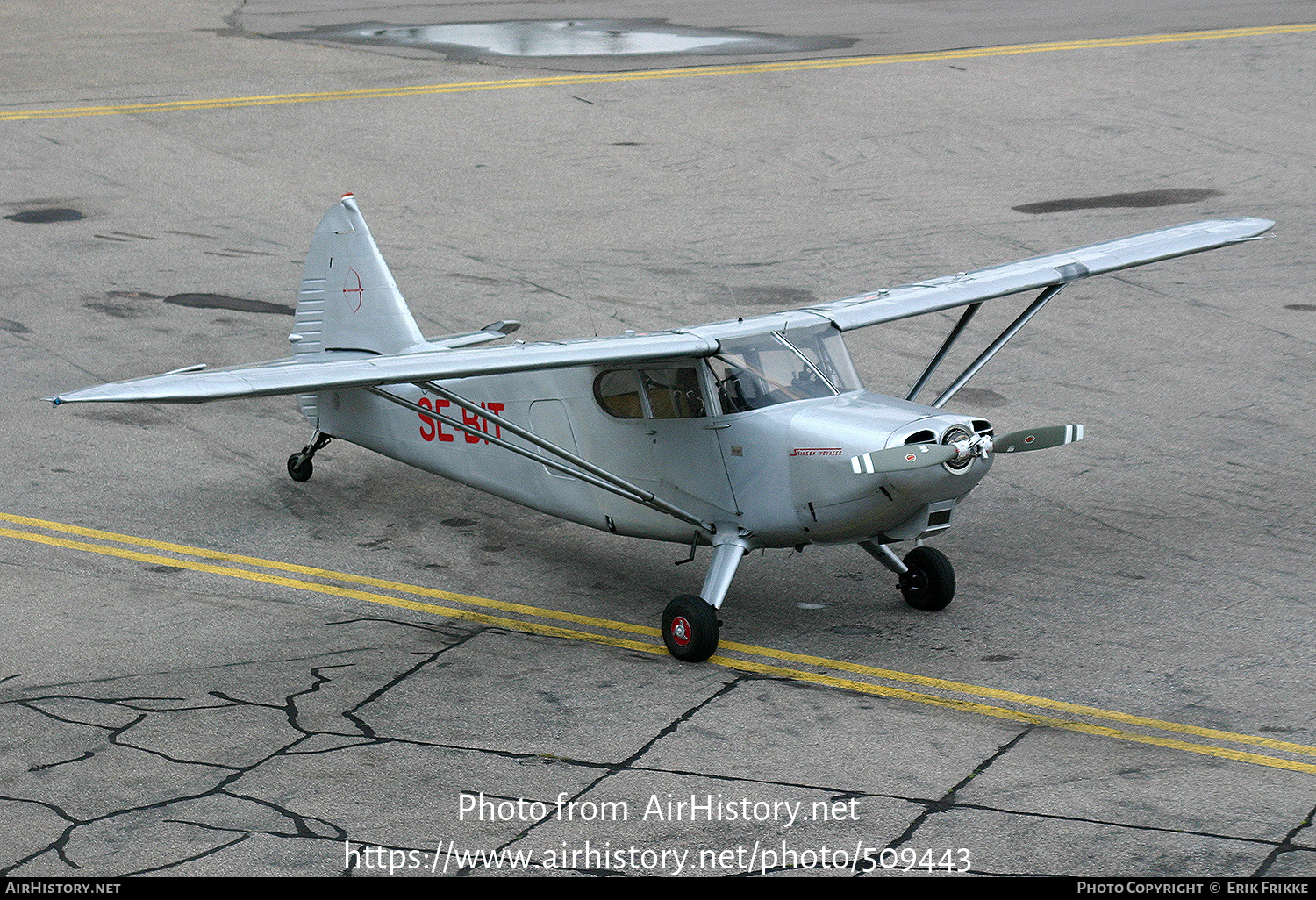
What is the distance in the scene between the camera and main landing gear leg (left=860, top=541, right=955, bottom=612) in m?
11.8

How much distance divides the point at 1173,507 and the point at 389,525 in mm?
7181

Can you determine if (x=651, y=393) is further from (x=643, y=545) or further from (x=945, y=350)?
(x=945, y=350)

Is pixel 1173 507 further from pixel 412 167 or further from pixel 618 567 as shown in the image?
pixel 412 167

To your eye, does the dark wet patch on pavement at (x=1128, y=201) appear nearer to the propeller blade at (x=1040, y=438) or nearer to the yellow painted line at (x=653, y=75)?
the yellow painted line at (x=653, y=75)

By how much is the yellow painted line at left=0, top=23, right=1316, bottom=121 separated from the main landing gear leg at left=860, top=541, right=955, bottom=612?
20.7m

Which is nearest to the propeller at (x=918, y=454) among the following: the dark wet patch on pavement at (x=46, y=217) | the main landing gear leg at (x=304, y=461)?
the main landing gear leg at (x=304, y=461)

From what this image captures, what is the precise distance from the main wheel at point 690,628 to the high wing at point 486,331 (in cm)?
180

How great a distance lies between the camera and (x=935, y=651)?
11.2 meters

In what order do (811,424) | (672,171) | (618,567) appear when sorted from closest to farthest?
(811,424)
(618,567)
(672,171)

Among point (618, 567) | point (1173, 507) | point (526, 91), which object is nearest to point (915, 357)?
point (1173, 507)

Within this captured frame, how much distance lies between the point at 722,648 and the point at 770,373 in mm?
2078

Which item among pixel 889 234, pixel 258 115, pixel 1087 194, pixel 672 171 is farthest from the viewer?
pixel 258 115

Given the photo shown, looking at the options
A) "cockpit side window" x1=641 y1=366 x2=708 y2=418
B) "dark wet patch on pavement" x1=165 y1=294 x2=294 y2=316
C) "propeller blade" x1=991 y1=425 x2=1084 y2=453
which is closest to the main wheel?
"cockpit side window" x1=641 y1=366 x2=708 y2=418

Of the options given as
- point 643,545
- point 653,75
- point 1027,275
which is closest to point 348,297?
point 643,545
